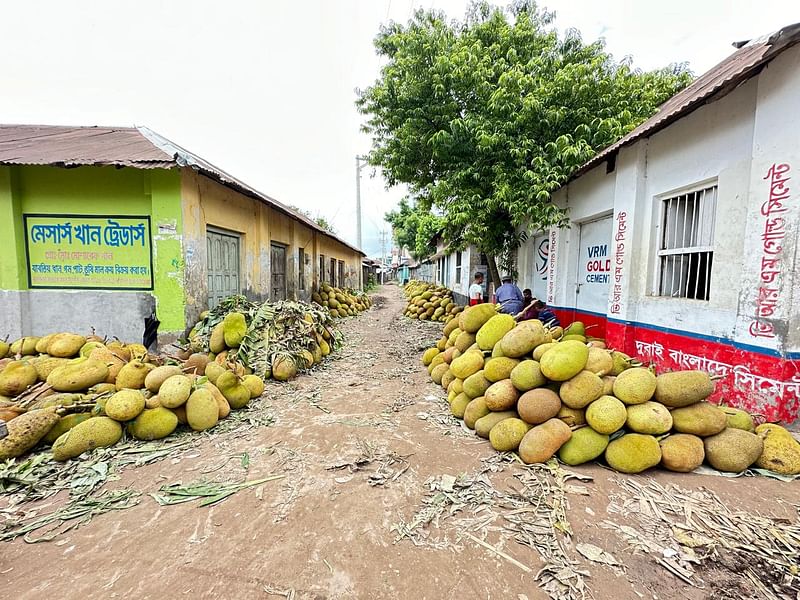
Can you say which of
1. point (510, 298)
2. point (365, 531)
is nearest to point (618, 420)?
point (365, 531)

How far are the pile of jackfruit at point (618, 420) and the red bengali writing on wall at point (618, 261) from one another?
222 centimetres

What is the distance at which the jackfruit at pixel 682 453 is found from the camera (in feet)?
8.68

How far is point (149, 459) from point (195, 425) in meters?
0.48

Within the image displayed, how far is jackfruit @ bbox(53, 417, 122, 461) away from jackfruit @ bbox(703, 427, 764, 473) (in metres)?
4.73

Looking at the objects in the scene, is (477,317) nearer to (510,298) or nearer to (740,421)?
(740,421)

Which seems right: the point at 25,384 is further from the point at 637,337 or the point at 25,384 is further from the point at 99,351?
the point at 637,337

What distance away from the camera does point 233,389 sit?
401cm

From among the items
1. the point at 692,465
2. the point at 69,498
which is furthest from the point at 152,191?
the point at 692,465

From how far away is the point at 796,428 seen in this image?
3.15 meters

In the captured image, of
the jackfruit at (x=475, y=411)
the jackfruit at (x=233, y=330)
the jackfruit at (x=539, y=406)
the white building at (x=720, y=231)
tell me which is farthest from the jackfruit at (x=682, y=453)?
the jackfruit at (x=233, y=330)

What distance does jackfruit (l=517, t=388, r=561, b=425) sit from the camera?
291cm

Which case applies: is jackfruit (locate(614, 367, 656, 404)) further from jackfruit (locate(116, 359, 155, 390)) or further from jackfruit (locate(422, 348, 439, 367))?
jackfruit (locate(116, 359, 155, 390))

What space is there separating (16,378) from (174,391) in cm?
154

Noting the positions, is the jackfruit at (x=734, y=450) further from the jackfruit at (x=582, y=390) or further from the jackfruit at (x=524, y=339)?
the jackfruit at (x=524, y=339)
